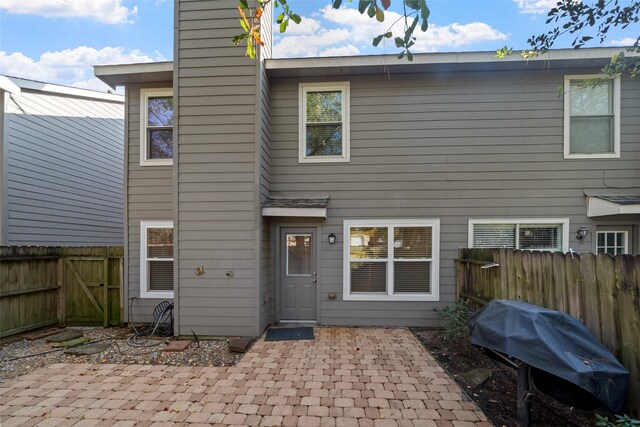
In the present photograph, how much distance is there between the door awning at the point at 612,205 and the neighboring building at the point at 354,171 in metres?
0.06

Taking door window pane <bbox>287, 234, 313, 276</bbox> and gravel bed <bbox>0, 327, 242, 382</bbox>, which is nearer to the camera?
gravel bed <bbox>0, 327, 242, 382</bbox>

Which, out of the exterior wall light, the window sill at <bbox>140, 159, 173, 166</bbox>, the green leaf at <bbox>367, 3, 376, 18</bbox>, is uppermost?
the green leaf at <bbox>367, 3, 376, 18</bbox>

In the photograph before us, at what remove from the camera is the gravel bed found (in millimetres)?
3938

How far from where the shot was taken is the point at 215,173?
500 centimetres

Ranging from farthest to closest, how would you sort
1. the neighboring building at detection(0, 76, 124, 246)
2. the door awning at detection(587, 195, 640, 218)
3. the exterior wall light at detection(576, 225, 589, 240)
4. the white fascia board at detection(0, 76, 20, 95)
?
the neighboring building at detection(0, 76, 124, 246) → the white fascia board at detection(0, 76, 20, 95) → the exterior wall light at detection(576, 225, 589, 240) → the door awning at detection(587, 195, 640, 218)

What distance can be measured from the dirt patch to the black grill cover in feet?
1.71

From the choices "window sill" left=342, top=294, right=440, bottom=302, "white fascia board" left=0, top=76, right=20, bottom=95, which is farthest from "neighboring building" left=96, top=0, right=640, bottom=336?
"white fascia board" left=0, top=76, right=20, bottom=95

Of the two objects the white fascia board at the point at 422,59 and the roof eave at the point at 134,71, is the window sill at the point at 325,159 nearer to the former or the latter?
the white fascia board at the point at 422,59

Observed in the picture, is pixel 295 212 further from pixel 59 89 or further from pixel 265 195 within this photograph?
pixel 59 89

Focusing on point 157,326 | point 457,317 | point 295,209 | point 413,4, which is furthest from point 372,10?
point 157,326

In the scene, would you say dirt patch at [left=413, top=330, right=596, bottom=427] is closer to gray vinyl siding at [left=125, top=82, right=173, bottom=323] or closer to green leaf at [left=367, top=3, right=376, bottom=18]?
green leaf at [left=367, top=3, right=376, bottom=18]

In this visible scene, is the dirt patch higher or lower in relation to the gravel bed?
higher

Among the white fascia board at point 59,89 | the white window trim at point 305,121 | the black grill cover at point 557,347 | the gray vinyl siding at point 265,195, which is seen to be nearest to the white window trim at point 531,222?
the white window trim at point 305,121

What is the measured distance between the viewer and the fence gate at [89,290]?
557 cm
